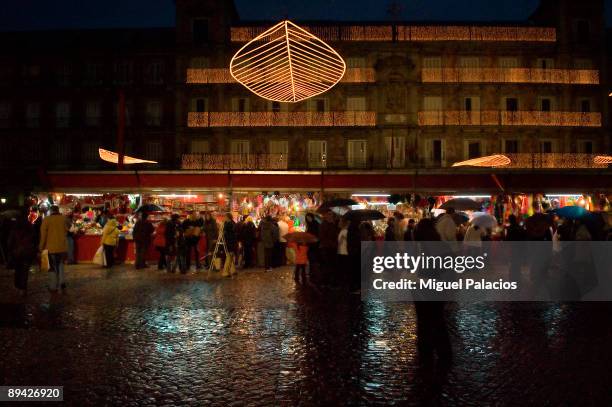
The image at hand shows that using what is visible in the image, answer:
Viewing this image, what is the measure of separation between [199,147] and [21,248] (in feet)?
70.9

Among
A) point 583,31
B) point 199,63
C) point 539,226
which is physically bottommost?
point 539,226

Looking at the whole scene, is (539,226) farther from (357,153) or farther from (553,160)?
(553,160)

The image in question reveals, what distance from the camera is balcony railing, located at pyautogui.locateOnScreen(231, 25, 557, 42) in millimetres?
30609

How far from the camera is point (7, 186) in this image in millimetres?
26969

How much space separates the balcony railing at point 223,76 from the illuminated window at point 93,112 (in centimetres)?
697

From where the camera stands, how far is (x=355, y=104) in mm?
30578

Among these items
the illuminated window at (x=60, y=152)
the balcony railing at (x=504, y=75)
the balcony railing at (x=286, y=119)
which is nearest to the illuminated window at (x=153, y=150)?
the balcony railing at (x=286, y=119)

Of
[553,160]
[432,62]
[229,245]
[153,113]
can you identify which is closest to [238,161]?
[153,113]

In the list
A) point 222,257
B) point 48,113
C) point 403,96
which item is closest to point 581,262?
point 222,257

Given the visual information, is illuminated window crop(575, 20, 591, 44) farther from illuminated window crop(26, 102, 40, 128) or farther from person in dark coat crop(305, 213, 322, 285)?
illuminated window crop(26, 102, 40, 128)

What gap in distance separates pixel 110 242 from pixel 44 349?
9423mm

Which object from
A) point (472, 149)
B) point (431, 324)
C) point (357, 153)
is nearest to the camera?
point (431, 324)

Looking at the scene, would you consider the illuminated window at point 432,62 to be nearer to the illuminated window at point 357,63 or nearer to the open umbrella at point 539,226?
the illuminated window at point 357,63

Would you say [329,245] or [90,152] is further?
[90,152]
